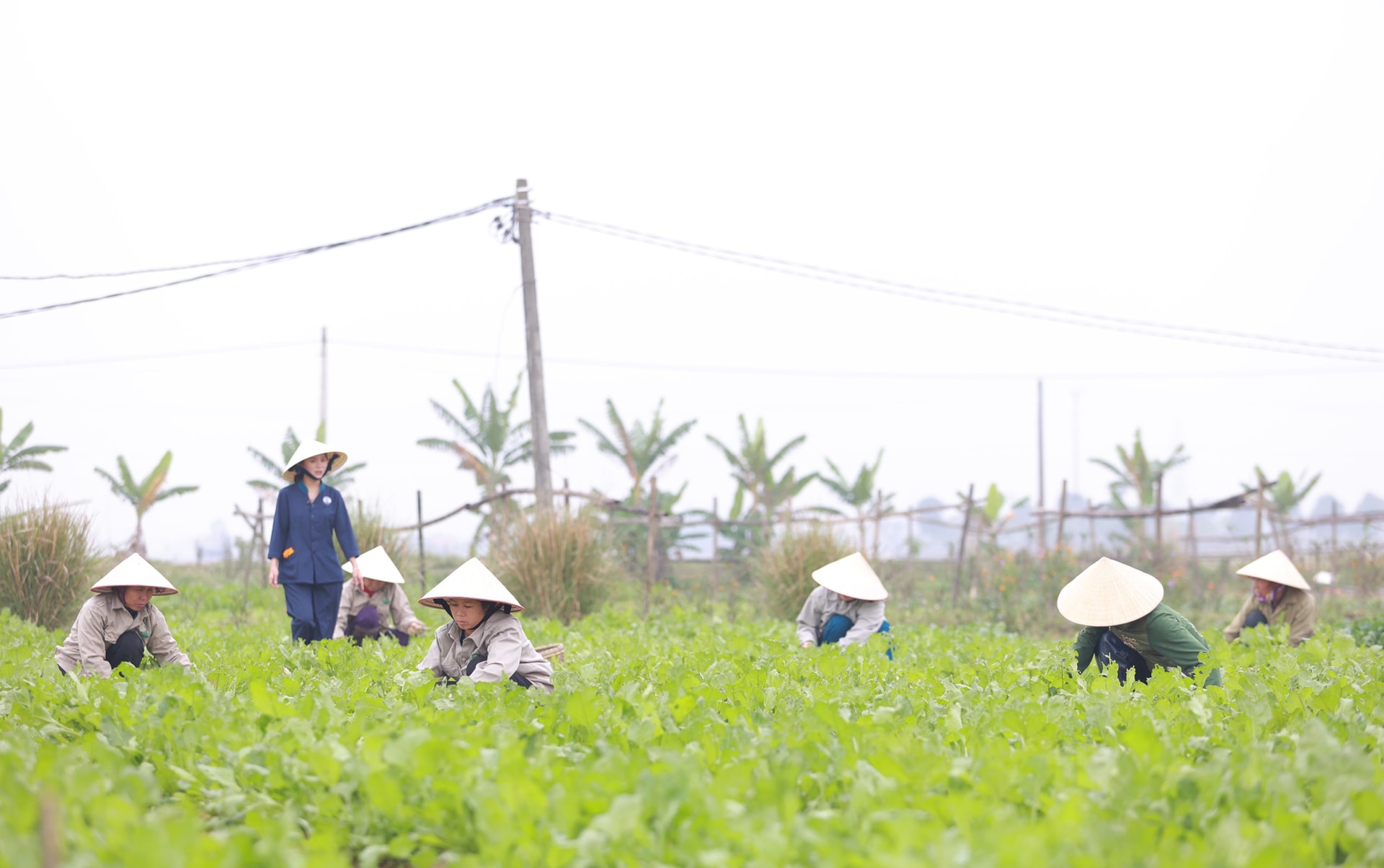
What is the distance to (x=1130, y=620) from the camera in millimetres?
5699

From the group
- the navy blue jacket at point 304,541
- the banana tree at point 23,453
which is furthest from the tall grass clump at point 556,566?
the banana tree at point 23,453

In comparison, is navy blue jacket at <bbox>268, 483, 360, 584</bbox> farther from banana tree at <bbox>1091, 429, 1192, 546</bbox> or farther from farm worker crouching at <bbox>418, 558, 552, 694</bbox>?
banana tree at <bbox>1091, 429, 1192, 546</bbox>

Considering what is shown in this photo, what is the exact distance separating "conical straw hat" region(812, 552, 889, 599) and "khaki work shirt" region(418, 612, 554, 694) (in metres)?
3.14

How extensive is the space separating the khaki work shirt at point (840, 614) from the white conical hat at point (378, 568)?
133 inches

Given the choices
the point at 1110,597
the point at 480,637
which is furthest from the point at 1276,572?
the point at 480,637

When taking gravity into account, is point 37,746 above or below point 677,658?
above

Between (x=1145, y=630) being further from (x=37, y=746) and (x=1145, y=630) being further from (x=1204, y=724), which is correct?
(x=37, y=746)

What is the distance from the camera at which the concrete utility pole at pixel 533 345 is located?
14344mm

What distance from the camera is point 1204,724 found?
13.7ft

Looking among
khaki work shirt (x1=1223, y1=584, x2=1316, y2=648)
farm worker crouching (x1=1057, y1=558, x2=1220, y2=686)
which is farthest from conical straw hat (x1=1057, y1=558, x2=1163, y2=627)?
khaki work shirt (x1=1223, y1=584, x2=1316, y2=648)

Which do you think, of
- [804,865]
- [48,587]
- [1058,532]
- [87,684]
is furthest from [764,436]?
[804,865]

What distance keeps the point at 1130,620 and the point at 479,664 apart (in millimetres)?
3406

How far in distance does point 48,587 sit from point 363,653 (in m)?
6.69

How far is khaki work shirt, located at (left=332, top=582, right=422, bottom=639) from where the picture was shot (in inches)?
348
